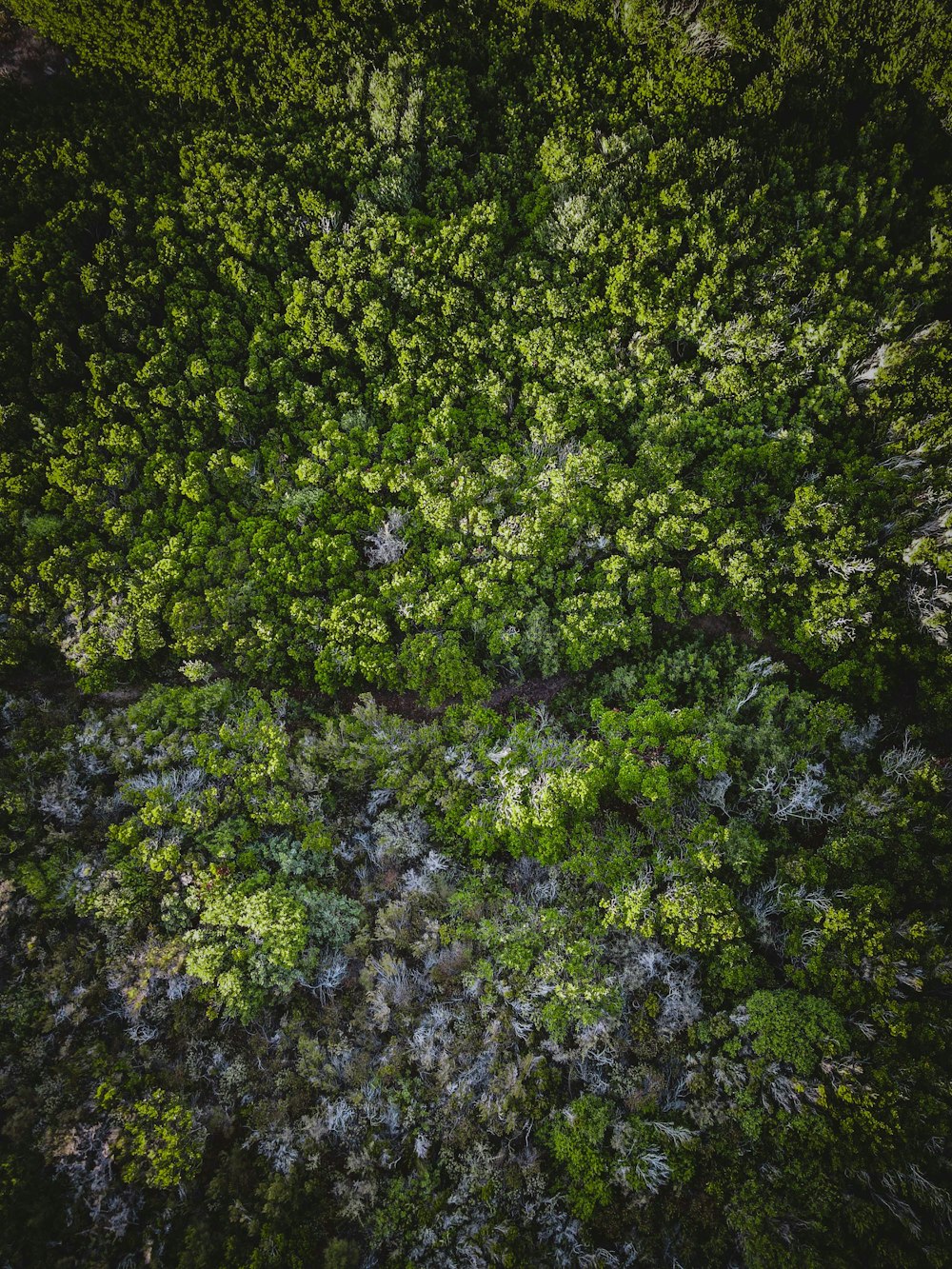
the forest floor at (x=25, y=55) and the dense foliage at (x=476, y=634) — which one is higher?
the forest floor at (x=25, y=55)

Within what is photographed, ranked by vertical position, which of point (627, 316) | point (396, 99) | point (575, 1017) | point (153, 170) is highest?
point (153, 170)

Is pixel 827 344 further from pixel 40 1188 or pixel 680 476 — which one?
pixel 40 1188

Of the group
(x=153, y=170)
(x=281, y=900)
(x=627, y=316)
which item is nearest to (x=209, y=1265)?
(x=281, y=900)

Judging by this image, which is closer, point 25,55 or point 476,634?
point 476,634

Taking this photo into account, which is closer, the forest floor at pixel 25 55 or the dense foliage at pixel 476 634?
the dense foliage at pixel 476 634

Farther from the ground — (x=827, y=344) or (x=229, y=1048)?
(x=827, y=344)

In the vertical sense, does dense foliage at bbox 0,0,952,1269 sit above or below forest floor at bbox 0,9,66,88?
below

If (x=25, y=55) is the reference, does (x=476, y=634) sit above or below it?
below

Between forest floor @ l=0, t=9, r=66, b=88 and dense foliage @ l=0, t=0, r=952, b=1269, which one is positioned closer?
dense foliage @ l=0, t=0, r=952, b=1269
